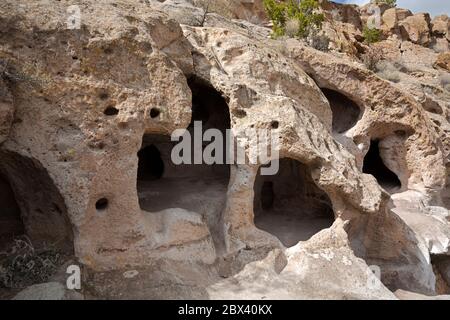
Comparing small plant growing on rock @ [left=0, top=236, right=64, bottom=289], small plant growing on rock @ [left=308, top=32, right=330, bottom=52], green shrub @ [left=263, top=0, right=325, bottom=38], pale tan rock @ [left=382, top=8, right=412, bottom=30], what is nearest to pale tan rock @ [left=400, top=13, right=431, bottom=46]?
pale tan rock @ [left=382, top=8, right=412, bottom=30]

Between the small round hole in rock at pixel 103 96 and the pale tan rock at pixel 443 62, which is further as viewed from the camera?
the pale tan rock at pixel 443 62

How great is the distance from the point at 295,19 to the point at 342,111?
413 cm

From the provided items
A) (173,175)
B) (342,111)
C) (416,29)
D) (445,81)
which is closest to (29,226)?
(173,175)

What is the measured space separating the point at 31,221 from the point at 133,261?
1136 millimetres

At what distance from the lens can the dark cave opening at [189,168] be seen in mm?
5266

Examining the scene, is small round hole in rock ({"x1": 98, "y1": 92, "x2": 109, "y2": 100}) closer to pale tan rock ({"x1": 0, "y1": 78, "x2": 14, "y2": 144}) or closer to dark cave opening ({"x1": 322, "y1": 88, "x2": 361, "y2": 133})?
pale tan rock ({"x1": 0, "y1": 78, "x2": 14, "y2": 144})

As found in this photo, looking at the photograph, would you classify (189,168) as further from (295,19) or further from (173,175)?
(295,19)

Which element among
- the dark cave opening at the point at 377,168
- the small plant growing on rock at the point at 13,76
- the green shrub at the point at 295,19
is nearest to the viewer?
the small plant growing on rock at the point at 13,76

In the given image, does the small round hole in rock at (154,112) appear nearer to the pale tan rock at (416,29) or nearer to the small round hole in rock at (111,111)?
the small round hole in rock at (111,111)

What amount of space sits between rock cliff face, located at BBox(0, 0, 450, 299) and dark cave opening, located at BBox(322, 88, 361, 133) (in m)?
2.07

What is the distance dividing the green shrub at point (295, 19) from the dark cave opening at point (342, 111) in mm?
2818

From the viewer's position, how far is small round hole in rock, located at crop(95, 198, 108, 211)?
3.68 metres

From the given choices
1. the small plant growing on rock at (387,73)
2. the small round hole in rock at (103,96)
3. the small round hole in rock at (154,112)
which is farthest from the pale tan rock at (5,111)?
the small plant growing on rock at (387,73)

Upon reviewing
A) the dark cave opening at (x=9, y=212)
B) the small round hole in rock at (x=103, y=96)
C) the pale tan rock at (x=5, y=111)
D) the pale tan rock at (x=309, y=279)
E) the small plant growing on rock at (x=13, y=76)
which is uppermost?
the small plant growing on rock at (x=13, y=76)
